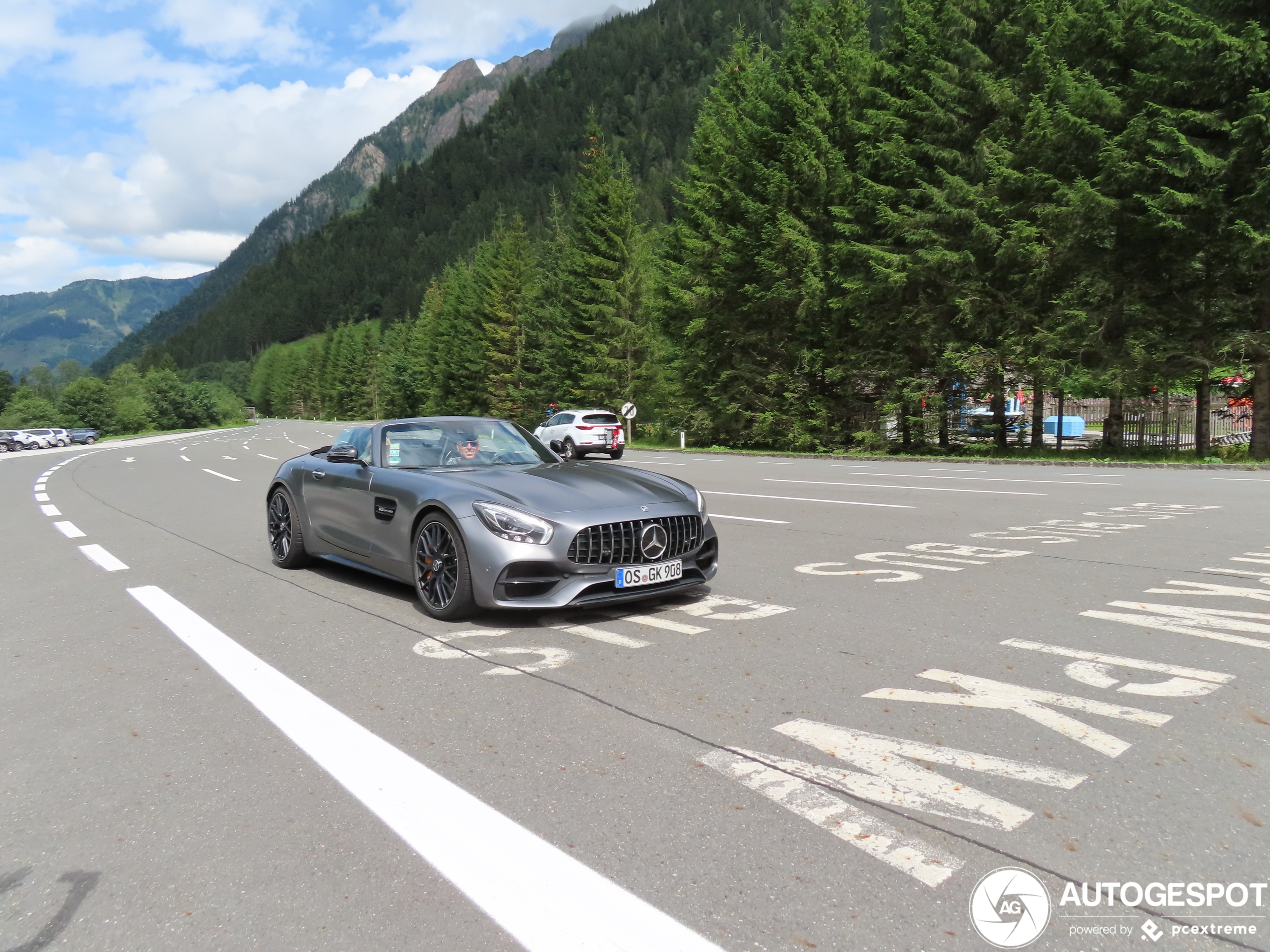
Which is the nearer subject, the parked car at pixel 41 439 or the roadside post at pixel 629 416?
the roadside post at pixel 629 416

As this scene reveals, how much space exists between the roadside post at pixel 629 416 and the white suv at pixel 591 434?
33.5 feet

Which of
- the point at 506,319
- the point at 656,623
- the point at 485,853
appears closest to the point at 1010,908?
the point at 485,853

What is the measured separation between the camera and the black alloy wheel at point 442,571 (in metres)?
5.53

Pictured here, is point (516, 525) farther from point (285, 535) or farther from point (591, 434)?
point (591, 434)

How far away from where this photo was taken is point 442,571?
5754 mm

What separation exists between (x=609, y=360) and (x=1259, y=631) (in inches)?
1502

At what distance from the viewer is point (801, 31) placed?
28625 millimetres

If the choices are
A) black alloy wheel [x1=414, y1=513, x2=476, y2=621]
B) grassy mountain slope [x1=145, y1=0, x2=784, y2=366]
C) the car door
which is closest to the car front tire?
the car door

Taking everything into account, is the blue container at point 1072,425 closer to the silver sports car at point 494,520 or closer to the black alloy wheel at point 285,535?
the silver sports car at point 494,520

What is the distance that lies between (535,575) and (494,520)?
1.46ft

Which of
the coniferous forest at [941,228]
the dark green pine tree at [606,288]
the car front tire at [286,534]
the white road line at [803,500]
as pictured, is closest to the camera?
the car front tire at [286,534]

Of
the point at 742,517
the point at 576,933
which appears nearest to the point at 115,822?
the point at 576,933

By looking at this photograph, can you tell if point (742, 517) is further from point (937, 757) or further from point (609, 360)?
point (609, 360)

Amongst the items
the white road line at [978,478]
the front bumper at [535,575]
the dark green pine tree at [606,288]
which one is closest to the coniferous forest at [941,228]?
the dark green pine tree at [606,288]
